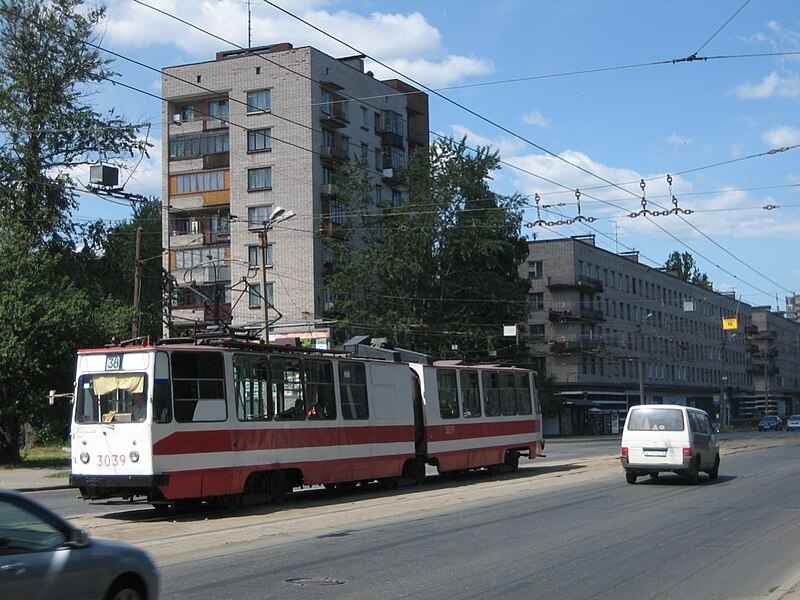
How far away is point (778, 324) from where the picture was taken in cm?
15138

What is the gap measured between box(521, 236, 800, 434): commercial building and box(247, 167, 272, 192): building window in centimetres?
2082

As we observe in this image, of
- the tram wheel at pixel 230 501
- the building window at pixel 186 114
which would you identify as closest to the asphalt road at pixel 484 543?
the tram wheel at pixel 230 501

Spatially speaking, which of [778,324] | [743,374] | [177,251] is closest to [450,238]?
[177,251]

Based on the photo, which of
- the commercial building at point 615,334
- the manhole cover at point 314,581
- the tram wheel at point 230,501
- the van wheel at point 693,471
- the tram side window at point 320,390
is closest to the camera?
the manhole cover at point 314,581

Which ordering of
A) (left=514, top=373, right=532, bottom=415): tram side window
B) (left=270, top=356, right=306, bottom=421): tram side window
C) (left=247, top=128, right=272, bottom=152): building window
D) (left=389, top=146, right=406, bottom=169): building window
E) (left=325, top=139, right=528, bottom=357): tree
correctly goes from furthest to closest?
(left=389, top=146, right=406, bottom=169): building window, (left=247, top=128, right=272, bottom=152): building window, (left=325, top=139, right=528, bottom=357): tree, (left=514, top=373, right=532, bottom=415): tram side window, (left=270, top=356, right=306, bottom=421): tram side window

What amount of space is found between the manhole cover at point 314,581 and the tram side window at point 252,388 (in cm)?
814

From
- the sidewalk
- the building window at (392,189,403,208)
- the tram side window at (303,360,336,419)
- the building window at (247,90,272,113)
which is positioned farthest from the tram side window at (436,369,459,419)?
the building window at (392,189,403,208)

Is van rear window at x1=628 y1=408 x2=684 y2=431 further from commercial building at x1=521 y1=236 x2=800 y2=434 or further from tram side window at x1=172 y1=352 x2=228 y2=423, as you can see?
commercial building at x1=521 y1=236 x2=800 y2=434

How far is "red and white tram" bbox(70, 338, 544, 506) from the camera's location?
55.4 feet

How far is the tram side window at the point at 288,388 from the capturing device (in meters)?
19.4

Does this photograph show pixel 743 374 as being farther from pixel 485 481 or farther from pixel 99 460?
pixel 99 460

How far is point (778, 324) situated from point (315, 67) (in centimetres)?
11078

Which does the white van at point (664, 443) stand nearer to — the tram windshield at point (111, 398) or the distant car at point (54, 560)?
the tram windshield at point (111, 398)

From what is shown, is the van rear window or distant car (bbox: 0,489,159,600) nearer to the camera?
distant car (bbox: 0,489,159,600)
